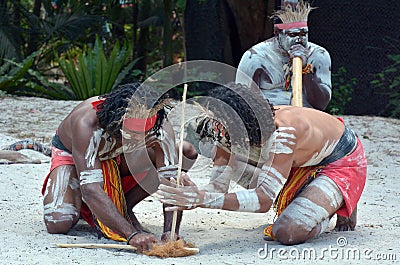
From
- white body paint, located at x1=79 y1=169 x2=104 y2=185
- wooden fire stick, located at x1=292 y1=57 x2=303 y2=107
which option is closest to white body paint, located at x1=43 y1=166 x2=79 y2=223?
white body paint, located at x1=79 y1=169 x2=104 y2=185

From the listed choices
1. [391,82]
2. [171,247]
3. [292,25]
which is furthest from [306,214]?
[391,82]

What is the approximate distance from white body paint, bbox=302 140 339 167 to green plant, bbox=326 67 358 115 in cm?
453

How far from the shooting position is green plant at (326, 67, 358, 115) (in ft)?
25.6

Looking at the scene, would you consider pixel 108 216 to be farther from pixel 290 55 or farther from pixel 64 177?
pixel 290 55

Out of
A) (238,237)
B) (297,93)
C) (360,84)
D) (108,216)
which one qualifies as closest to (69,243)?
(108,216)

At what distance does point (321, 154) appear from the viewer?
3.27 m

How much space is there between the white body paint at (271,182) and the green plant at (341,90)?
487 centimetres

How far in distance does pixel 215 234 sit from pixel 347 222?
66 cm

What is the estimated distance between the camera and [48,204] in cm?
344

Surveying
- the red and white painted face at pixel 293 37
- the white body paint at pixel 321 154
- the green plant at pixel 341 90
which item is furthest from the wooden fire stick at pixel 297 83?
the green plant at pixel 341 90

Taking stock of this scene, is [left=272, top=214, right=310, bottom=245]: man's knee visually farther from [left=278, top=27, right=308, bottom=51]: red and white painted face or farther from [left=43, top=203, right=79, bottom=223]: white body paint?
[left=278, top=27, right=308, bottom=51]: red and white painted face

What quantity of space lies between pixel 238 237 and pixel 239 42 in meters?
5.43

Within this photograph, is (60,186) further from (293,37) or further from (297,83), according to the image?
(293,37)

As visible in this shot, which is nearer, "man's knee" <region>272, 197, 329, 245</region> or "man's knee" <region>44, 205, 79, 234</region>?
"man's knee" <region>272, 197, 329, 245</region>
